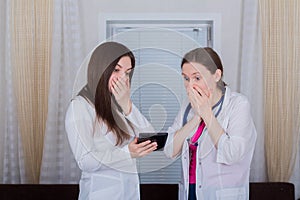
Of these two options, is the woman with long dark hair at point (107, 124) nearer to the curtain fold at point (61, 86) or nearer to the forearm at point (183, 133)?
the forearm at point (183, 133)

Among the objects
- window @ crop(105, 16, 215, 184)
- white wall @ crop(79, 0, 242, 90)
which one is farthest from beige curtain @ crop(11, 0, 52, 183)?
window @ crop(105, 16, 215, 184)

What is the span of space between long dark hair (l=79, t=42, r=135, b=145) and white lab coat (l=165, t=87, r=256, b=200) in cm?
22

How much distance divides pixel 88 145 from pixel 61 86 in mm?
932

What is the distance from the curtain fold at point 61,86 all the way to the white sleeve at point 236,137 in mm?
1039

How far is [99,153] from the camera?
5.53 ft

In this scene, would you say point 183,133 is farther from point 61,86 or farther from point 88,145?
point 61,86

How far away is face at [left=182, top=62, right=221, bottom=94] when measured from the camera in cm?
172

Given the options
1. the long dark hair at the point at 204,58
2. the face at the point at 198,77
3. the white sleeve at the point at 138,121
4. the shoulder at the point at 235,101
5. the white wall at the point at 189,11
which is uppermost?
the white wall at the point at 189,11

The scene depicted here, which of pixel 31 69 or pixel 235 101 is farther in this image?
pixel 31 69

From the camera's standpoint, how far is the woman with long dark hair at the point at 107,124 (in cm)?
168

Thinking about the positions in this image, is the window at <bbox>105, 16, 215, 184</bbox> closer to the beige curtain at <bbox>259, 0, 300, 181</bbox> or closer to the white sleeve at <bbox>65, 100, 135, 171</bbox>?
the white sleeve at <bbox>65, 100, 135, 171</bbox>

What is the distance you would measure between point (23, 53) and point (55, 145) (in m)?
0.56

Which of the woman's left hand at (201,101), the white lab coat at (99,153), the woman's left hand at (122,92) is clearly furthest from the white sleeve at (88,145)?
the woman's left hand at (201,101)

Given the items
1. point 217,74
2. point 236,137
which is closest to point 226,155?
point 236,137
